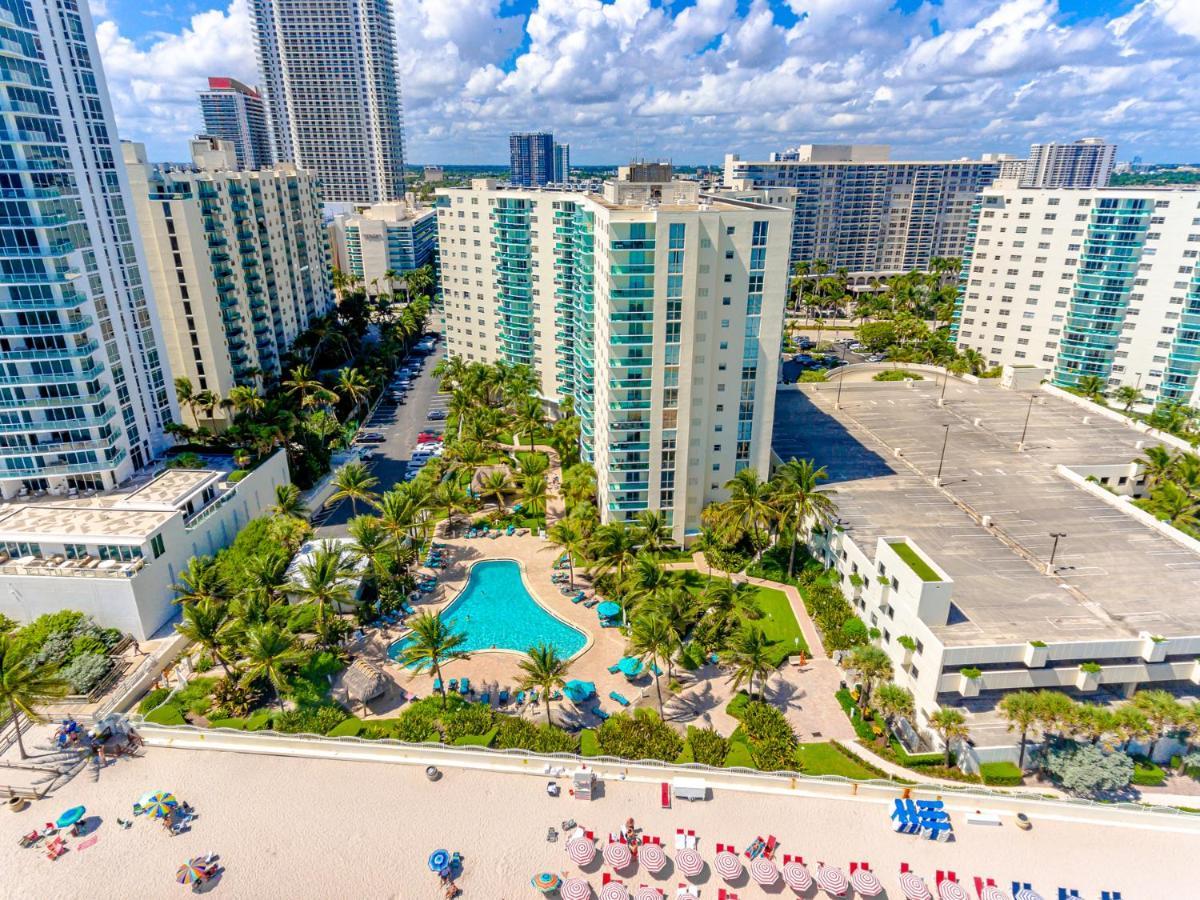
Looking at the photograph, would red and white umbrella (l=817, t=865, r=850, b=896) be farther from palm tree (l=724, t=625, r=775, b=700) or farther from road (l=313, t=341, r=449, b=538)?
road (l=313, t=341, r=449, b=538)

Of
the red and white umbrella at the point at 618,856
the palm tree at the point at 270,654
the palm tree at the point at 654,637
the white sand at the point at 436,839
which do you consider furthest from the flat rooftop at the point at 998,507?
the palm tree at the point at 270,654

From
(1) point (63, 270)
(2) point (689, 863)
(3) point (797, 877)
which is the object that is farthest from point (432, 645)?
(1) point (63, 270)

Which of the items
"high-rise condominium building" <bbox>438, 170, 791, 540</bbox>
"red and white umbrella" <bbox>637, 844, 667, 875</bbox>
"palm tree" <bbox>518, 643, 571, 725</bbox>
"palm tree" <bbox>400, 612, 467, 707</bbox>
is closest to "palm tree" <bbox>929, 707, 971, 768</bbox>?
"red and white umbrella" <bbox>637, 844, 667, 875</bbox>

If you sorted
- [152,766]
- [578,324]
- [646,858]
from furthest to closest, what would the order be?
[578,324], [152,766], [646,858]

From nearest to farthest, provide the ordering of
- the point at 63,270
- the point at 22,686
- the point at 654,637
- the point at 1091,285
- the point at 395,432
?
the point at 22,686
the point at 654,637
the point at 63,270
the point at 1091,285
the point at 395,432

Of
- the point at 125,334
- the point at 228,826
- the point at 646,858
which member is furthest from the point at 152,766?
the point at 125,334

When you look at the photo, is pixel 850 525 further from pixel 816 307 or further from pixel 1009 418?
pixel 816 307

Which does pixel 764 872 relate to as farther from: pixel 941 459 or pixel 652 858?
pixel 941 459

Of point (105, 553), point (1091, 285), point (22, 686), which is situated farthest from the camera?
point (1091, 285)
